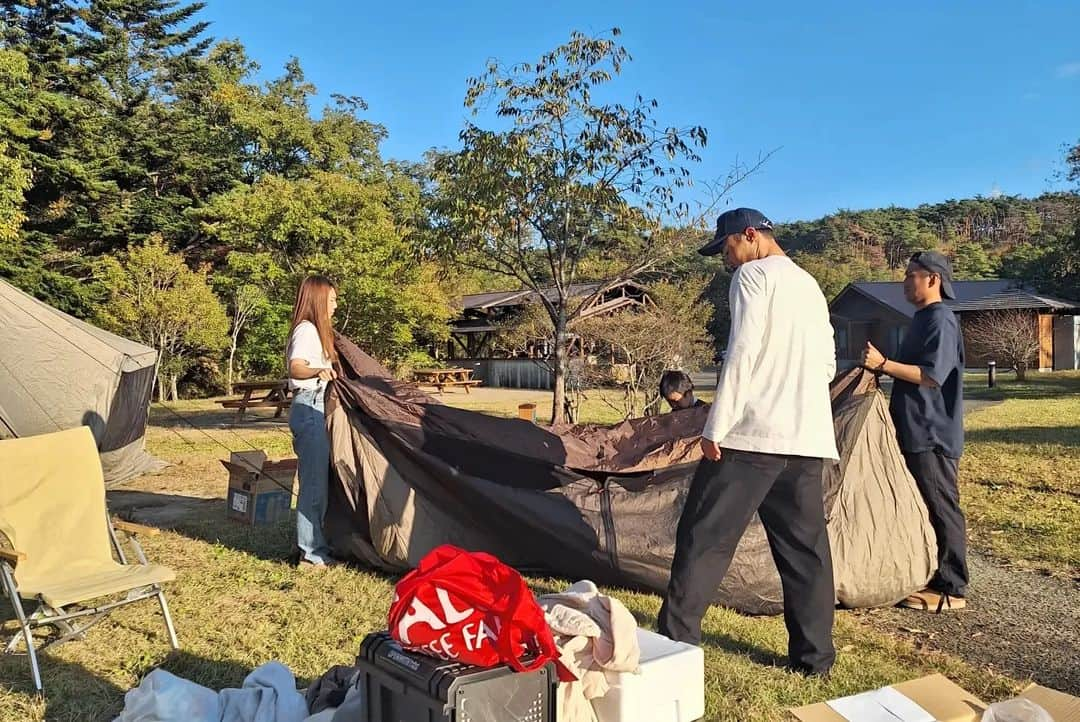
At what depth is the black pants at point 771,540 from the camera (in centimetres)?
294

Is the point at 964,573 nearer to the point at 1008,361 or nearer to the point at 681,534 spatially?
the point at 681,534

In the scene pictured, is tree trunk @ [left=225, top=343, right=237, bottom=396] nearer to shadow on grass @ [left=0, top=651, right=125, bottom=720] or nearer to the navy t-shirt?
shadow on grass @ [left=0, top=651, right=125, bottom=720]

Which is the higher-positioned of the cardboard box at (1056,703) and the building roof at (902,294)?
the building roof at (902,294)

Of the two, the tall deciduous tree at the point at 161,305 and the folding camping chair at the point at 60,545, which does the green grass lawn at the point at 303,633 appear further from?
the tall deciduous tree at the point at 161,305

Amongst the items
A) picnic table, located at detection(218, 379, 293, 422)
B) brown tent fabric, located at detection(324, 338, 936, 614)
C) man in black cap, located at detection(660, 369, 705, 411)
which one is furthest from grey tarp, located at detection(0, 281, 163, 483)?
picnic table, located at detection(218, 379, 293, 422)

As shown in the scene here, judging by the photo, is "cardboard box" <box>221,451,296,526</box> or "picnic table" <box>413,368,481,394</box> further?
"picnic table" <box>413,368,481,394</box>

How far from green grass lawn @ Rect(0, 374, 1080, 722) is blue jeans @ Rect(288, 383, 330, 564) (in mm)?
206

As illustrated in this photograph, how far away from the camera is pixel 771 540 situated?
3.16m

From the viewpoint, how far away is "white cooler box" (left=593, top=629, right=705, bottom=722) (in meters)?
2.23

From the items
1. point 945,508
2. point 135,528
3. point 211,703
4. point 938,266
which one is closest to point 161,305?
point 135,528

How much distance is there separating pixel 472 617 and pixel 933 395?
2899mm

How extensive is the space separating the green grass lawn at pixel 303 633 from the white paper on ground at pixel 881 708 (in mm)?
460

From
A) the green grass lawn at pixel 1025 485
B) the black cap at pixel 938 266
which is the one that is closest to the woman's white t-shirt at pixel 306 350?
the black cap at pixel 938 266

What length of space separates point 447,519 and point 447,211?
16.8 ft
